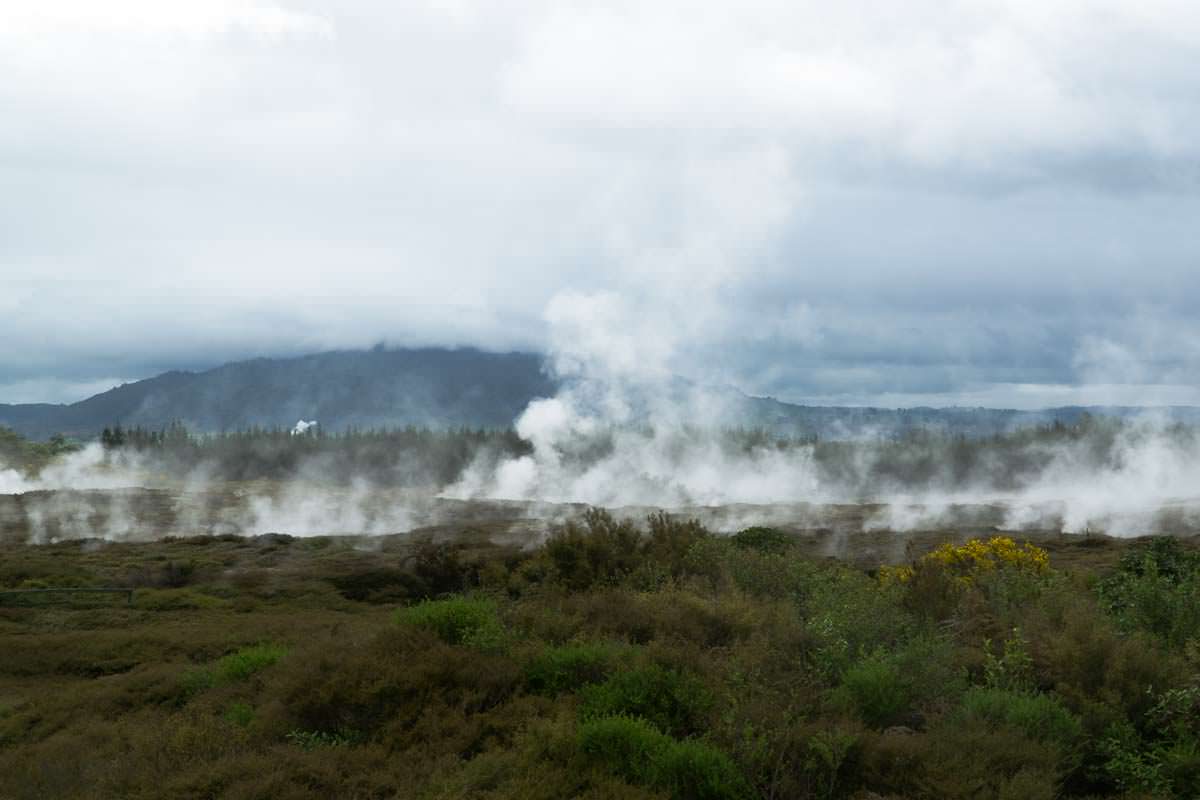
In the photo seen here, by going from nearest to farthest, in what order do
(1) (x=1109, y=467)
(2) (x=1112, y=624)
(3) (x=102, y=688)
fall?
(2) (x=1112, y=624)
(3) (x=102, y=688)
(1) (x=1109, y=467)

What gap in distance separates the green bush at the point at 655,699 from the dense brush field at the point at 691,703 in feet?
0.10

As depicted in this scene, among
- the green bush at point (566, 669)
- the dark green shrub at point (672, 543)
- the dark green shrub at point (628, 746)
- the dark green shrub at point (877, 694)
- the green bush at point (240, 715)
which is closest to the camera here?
the dark green shrub at point (628, 746)

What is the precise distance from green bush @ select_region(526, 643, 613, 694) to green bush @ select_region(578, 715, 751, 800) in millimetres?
1990

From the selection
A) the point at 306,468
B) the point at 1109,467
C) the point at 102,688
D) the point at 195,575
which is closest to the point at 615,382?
the point at 306,468

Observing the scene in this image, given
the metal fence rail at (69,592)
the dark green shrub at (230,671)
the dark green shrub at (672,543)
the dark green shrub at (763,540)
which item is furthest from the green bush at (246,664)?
the metal fence rail at (69,592)

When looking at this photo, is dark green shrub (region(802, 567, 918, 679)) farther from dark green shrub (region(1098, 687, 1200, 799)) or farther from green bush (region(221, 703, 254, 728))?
green bush (region(221, 703, 254, 728))

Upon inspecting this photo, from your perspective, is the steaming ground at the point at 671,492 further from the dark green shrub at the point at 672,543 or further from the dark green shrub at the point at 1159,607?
the dark green shrub at the point at 1159,607

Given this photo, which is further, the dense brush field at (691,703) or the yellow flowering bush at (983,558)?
the yellow flowering bush at (983,558)

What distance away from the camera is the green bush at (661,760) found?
9172mm

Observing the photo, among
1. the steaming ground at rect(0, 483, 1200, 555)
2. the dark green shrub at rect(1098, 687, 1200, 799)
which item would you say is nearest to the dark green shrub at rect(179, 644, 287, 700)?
the dark green shrub at rect(1098, 687, 1200, 799)

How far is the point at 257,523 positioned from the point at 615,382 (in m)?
70.7

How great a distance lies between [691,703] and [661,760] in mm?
1469

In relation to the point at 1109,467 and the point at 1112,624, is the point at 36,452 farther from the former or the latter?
the point at 1112,624

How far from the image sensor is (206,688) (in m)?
16.3
